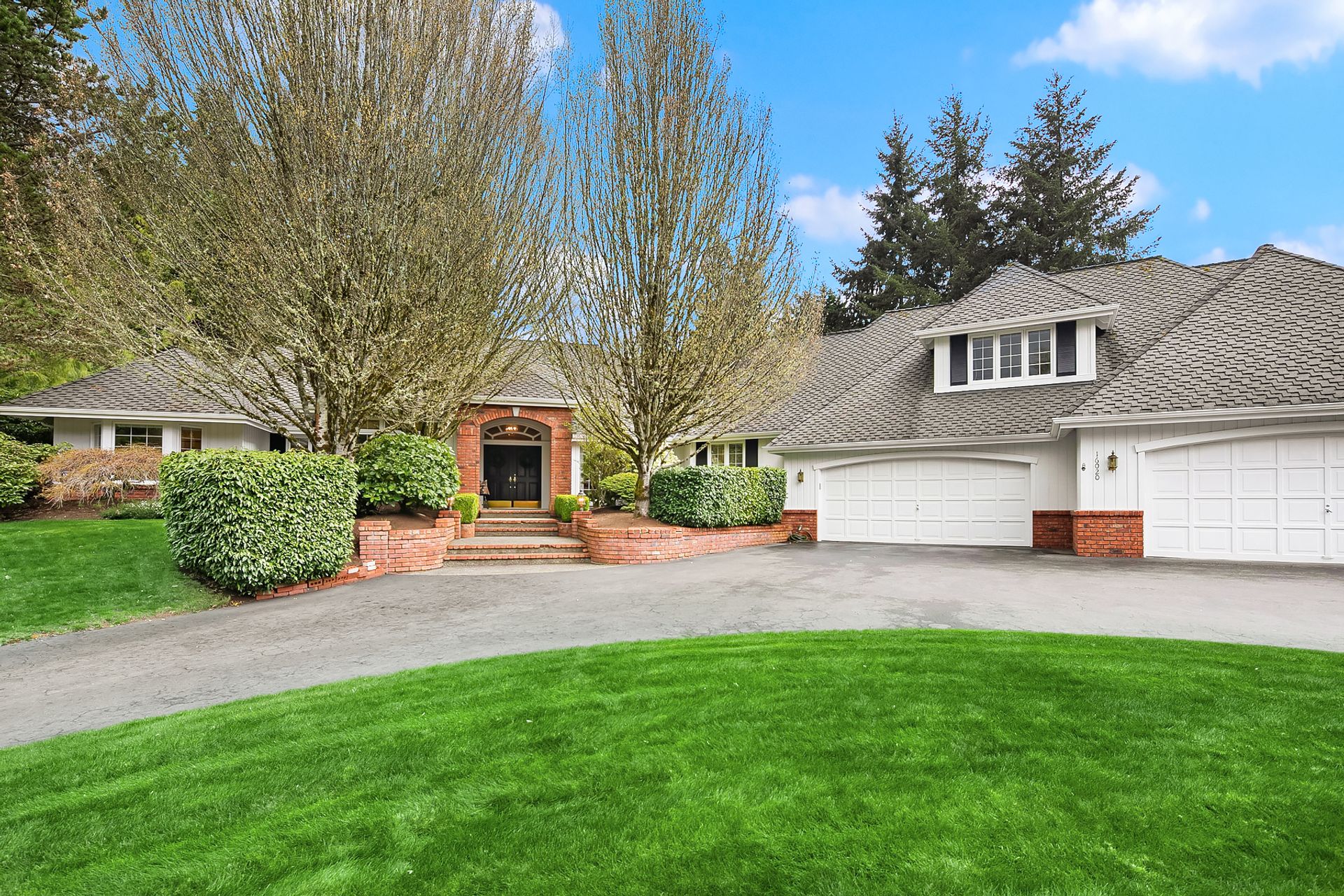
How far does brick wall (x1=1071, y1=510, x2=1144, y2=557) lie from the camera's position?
12.1 m

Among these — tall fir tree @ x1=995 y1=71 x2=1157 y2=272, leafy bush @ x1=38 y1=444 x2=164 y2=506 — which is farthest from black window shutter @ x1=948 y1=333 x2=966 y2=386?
leafy bush @ x1=38 y1=444 x2=164 y2=506

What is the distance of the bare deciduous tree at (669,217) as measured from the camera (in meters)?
12.8

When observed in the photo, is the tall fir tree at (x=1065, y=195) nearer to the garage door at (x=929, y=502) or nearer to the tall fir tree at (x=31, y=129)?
the garage door at (x=929, y=502)

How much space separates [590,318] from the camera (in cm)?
1301

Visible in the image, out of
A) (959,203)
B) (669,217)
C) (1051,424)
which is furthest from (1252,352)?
(959,203)

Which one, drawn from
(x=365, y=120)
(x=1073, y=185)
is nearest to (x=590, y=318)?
(x=365, y=120)

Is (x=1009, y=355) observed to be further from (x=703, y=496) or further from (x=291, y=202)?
(x=291, y=202)

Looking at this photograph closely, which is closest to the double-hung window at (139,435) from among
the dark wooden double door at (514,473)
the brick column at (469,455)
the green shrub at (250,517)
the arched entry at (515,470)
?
the brick column at (469,455)

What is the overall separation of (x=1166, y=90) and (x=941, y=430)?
785 inches

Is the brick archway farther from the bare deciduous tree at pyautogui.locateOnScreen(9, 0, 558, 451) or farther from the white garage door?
the white garage door

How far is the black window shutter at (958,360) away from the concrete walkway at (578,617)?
6.48 m

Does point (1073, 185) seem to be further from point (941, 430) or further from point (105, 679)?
point (105, 679)

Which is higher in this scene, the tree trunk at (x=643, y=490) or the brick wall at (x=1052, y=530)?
the tree trunk at (x=643, y=490)

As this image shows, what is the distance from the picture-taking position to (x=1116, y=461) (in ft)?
40.5
